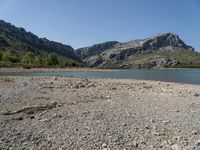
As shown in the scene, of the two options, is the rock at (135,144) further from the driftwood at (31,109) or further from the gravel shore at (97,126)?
the driftwood at (31,109)

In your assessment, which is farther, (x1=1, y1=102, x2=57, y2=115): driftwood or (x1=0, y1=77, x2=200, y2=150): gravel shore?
(x1=1, y1=102, x2=57, y2=115): driftwood

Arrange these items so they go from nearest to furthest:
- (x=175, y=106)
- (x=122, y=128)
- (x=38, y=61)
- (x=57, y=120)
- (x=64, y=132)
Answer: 1. (x=64, y=132)
2. (x=122, y=128)
3. (x=57, y=120)
4. (x=175, y=106)
5. (x=38, y=61)

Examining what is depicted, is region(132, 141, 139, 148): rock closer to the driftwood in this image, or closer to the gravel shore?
the gravel shore

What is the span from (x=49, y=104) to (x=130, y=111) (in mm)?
4924

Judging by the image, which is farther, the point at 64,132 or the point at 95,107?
the point at 95,107

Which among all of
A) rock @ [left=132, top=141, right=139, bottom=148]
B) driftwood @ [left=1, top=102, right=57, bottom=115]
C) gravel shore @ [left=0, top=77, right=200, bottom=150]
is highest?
driftwood @ [left=1, top=102, right=57, bottom=115]

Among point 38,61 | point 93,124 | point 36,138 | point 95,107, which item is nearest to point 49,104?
point 95,107

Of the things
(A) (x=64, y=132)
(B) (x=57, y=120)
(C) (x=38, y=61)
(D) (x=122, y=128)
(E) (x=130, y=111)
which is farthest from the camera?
(C) (x=38, y=61)

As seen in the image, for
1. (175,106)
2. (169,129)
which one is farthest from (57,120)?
(175,106)

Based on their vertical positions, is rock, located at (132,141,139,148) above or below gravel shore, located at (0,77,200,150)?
below

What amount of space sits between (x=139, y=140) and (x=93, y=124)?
8.59 ft

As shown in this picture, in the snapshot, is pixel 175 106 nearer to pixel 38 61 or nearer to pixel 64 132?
pixel 64 132

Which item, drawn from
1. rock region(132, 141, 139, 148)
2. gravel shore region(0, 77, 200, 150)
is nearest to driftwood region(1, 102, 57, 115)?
gravel shore region(0, 77, 200, 150)

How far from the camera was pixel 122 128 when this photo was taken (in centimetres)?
1184
